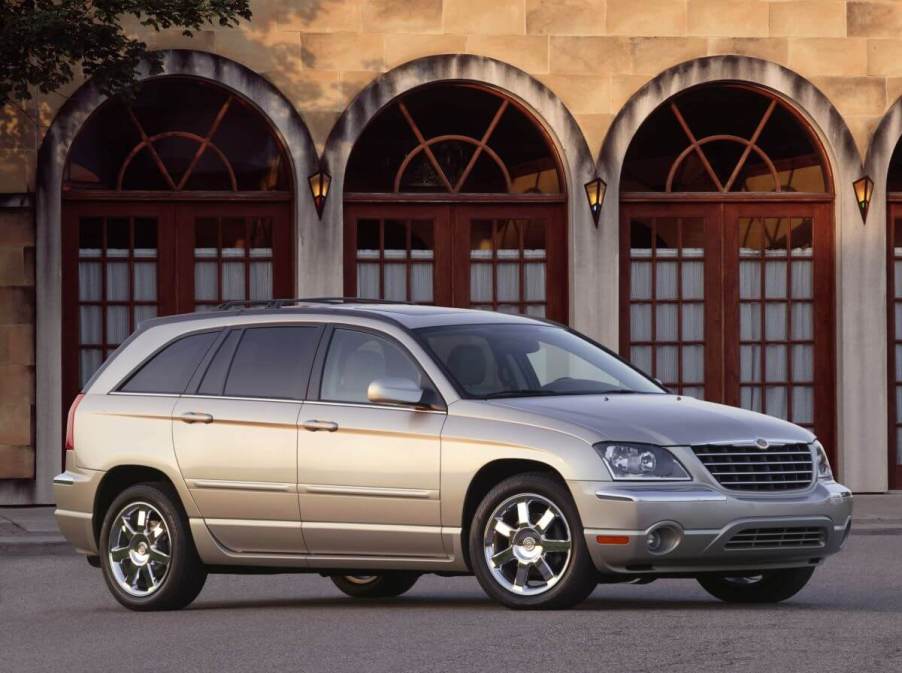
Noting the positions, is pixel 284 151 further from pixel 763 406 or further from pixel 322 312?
pixel 322 312

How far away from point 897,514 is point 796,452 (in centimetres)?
872

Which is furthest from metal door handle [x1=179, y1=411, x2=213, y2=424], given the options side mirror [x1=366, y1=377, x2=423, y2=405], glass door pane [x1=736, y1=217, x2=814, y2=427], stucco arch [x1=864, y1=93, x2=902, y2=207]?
stucco arch [x1=864, y1=93, x2=902, y2=207]

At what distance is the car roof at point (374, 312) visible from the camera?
443 inches

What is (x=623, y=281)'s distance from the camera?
21.4 m

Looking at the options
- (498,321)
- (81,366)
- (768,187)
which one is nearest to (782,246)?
(768,187)

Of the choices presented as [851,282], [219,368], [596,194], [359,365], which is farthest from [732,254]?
[359,365]

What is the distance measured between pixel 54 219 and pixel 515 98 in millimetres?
4849

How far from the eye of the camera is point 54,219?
20.3m

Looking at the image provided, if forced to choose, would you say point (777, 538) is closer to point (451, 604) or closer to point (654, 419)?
point (654, 419)

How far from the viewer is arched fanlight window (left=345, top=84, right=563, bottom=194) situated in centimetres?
2100

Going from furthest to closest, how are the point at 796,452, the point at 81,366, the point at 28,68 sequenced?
1. the point at 81,366
2. the point at 28,68
3. the point at 796,452

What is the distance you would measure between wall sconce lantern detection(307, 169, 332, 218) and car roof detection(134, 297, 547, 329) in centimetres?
850

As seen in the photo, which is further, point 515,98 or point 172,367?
point 515,98

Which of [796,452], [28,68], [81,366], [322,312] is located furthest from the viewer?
[81,366]
